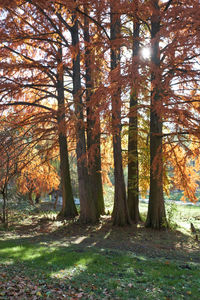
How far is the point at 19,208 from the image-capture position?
13.3 metres

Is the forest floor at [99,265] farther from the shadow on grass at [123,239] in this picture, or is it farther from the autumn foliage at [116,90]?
the autumn foliage at [116,90]

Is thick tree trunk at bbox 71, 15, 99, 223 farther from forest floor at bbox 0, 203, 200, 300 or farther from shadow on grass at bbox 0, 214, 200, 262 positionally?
forest floor at bbox 0, 203, 200, 300

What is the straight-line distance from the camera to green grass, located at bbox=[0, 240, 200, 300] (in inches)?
179

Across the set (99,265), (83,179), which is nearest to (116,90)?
(99,265)

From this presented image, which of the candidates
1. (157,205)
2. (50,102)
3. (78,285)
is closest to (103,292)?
(78,285)

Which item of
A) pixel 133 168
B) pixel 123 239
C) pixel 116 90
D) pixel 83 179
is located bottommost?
pixel 123 239

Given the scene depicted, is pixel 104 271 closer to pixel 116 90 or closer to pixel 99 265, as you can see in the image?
pixel 99 265

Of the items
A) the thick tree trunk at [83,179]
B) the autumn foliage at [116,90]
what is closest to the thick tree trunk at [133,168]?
the autumn foliage at [116,90]

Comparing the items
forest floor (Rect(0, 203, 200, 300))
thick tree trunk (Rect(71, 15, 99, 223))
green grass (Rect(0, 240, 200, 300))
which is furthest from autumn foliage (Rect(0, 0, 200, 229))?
green grass (Rect(0, 240, 200, 300))

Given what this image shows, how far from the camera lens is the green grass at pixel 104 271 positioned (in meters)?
4.56

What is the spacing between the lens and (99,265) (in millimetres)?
5875

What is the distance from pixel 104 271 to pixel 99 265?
0.39 m

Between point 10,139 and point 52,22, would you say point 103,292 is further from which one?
point 52,22

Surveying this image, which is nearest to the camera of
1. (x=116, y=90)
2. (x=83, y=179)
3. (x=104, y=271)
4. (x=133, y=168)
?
(x=104, y=271)
